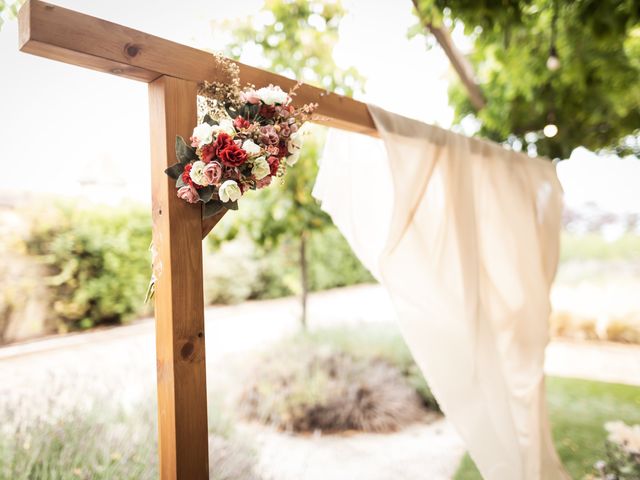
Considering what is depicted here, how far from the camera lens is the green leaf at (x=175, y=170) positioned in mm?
1255

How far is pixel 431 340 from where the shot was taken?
2191 mm

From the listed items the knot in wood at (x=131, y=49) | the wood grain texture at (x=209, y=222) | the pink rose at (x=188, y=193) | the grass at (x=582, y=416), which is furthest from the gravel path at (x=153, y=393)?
the knot in wood at (x=131, y=49)

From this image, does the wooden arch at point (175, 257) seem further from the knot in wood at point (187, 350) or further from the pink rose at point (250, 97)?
the pink rose at point (250, 97)

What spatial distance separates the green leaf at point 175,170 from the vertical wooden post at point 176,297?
3 centimetres

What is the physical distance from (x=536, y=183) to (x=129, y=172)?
2.97 m

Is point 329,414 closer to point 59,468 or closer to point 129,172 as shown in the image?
point 59,468

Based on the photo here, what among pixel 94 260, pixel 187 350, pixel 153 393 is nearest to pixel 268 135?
pixel 187 350

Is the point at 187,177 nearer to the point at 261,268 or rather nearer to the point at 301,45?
the point at 301,45

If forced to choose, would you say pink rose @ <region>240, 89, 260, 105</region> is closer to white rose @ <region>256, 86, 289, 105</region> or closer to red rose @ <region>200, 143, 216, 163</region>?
white rose @ <region>256, 86, 289, 105</region>

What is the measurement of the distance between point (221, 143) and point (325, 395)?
9.04ft

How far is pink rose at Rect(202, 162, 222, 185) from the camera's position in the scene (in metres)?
1.19

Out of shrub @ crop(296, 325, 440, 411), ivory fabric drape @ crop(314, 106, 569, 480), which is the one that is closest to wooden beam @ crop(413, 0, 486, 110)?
ivory fabric drape @ crop(314, 106, 569, 480)

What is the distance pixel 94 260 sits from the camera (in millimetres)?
3668

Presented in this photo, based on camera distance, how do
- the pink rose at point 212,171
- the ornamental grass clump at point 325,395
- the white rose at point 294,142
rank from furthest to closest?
the ornamental grass clump at point 325,395 → the white rose at point 294,142 → the pink rose at point 212,171
